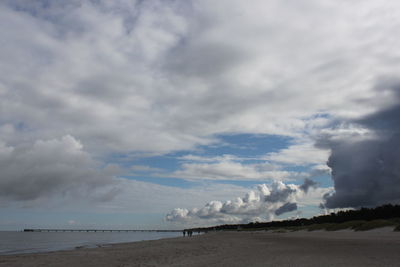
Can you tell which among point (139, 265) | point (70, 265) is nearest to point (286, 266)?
point (139, 265)

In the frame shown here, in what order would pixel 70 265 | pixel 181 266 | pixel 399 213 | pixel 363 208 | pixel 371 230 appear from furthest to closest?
pixel 363 208
pixel 399 213
pixel 371 230
pixel 70 265
pixel 181 266

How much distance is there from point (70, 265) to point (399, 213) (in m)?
107

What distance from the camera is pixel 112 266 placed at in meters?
23.3

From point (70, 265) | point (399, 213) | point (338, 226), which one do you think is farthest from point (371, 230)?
point (70, 265)

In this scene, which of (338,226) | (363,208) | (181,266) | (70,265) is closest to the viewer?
(181,266)

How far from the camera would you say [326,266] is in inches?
705

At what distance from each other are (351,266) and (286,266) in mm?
3410

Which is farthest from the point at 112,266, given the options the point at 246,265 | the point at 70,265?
the point at 246,265

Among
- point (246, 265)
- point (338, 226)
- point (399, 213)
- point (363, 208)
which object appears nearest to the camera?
point (246, 265)

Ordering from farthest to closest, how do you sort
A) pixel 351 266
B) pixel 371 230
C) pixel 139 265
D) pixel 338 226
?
pixel 338 226
pixel 371 230
pixel 139 265
pixel 351 266

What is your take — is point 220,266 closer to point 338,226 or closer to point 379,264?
point 379,264

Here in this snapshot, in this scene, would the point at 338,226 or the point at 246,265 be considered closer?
the point at 246,265

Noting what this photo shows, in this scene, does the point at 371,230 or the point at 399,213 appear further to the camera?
the point at 399,213

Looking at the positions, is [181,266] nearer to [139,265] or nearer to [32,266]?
[139,265]
